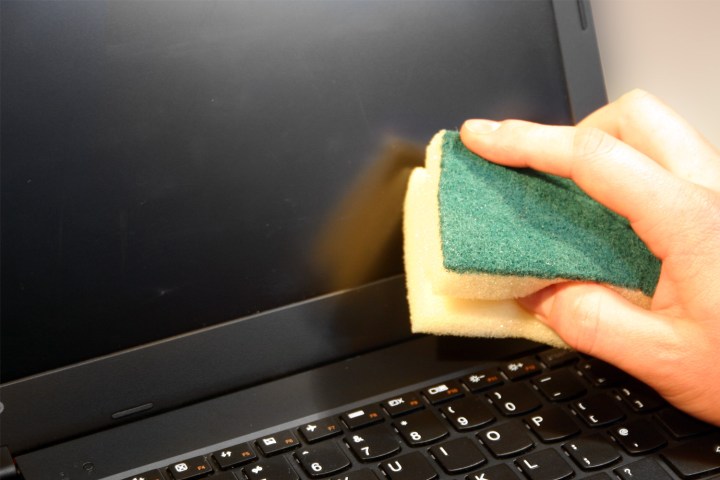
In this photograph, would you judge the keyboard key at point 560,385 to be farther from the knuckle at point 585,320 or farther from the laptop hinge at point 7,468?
the laptop hinge at point 7,468

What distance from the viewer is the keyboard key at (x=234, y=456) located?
1.70 ft

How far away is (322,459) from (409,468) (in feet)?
0.18

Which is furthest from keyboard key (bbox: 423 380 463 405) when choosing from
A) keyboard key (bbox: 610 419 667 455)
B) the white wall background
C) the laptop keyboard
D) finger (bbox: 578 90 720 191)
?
the white wall background

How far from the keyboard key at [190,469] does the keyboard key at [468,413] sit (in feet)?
0.53

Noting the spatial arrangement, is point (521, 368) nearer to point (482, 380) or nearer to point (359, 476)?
point (482, 380)

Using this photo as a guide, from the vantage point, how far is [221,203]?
22.8 inches

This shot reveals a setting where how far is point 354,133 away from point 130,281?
7.6 inches

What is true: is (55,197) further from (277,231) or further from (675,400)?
(675,400)

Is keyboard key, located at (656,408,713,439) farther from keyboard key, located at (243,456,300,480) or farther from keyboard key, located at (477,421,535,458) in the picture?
keyboard key, located at (243,456,300,480)

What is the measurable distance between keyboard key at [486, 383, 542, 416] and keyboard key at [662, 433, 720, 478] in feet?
0.29

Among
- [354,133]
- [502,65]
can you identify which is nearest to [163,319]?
[354,133]

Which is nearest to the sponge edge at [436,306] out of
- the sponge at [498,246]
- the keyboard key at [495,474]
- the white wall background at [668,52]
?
Result: the sponge at [498,246]

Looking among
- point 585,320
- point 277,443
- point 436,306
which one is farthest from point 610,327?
point 277,443

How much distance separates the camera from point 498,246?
1.75ft
